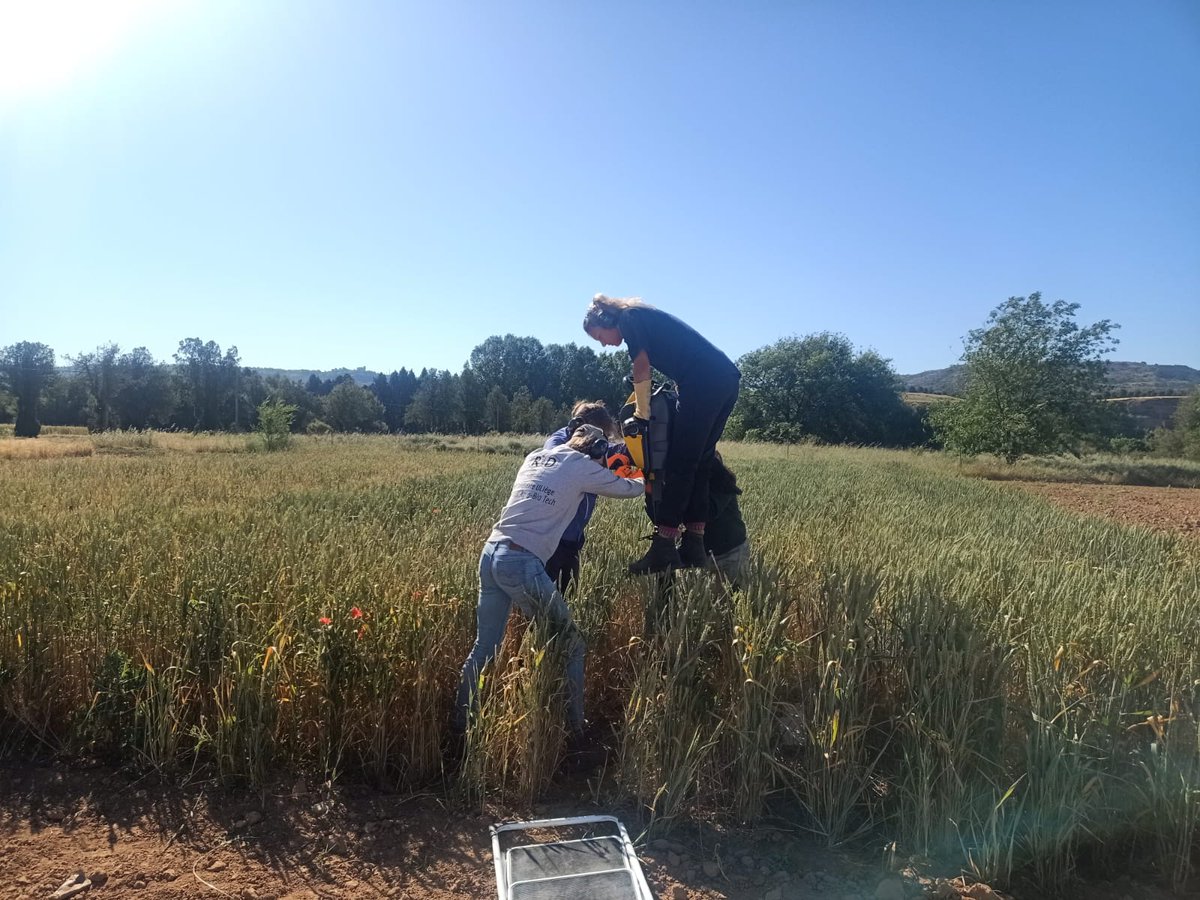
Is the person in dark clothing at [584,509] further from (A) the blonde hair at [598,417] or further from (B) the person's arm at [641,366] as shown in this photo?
(B) the person's arm at [641,366]

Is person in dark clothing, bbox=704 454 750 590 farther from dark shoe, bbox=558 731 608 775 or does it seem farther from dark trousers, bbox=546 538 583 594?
dark shoe, bbox=558 731 608 775

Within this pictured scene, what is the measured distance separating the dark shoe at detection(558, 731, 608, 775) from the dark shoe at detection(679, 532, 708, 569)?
0.95 metres

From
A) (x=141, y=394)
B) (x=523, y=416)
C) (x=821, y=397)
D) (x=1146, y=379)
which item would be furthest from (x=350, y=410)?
(x=1146, y=379)

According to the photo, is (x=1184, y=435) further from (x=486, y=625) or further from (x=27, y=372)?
(x=27, y=372)

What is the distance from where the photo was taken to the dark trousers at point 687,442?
9.82 ft

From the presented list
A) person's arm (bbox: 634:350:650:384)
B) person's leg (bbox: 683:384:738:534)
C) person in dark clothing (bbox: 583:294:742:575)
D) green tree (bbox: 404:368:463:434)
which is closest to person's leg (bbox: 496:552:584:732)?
person in dark clothing (bbox: 583:294:742:575)

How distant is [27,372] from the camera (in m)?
54.9

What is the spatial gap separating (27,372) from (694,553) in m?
72.6

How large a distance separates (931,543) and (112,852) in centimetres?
543

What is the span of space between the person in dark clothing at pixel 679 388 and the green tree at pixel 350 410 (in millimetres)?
63770

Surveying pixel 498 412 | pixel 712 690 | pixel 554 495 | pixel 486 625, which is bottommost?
pixel 712 690

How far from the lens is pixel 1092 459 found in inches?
1102

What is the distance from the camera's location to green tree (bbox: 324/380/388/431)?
2584 inches

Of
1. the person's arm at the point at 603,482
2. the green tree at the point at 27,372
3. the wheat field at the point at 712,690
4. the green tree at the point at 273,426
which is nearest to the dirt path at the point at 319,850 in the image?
the wheat field at the point at 712,690
